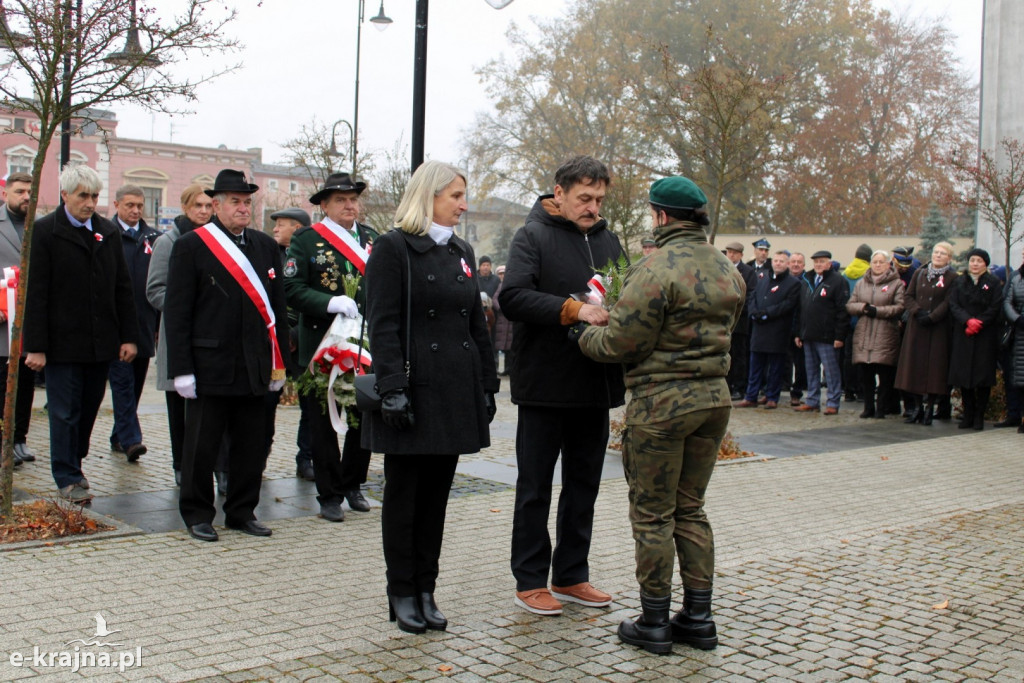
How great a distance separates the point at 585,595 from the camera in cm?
524

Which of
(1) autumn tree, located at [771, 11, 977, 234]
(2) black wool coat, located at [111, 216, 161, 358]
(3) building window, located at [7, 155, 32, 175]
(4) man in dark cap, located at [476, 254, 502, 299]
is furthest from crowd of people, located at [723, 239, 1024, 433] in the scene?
(3) building window, located at [7, 155, 32, 175]

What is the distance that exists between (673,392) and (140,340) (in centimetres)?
537

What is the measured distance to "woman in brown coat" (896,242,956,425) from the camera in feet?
41.5

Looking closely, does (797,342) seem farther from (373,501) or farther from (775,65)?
(775,65)

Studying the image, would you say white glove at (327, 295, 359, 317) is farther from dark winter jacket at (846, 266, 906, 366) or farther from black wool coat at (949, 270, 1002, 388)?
dark winter jacket at (846, 266, 906, 366)

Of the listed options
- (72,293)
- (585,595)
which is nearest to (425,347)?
(585,595)

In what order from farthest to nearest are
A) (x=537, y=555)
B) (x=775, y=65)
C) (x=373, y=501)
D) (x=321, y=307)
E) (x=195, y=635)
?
(x=775, y=65) < (x=373, y=501) < (x=321, y=307) < (x=537, y=555) < (x=195, y=635)

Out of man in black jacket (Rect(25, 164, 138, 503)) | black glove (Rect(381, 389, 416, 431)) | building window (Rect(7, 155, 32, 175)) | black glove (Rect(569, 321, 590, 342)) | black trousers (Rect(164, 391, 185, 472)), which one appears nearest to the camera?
black glove (Rect(381, 389, 416, 431))

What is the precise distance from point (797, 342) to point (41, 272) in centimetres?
1000

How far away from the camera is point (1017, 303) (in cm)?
1223

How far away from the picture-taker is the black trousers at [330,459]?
7082 millimetres

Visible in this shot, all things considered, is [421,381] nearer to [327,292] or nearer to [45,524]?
[327,292]

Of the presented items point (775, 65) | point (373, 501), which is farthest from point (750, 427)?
point (775, 65)

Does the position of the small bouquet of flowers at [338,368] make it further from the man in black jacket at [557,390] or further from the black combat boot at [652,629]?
the black combat boot at [652,629]
